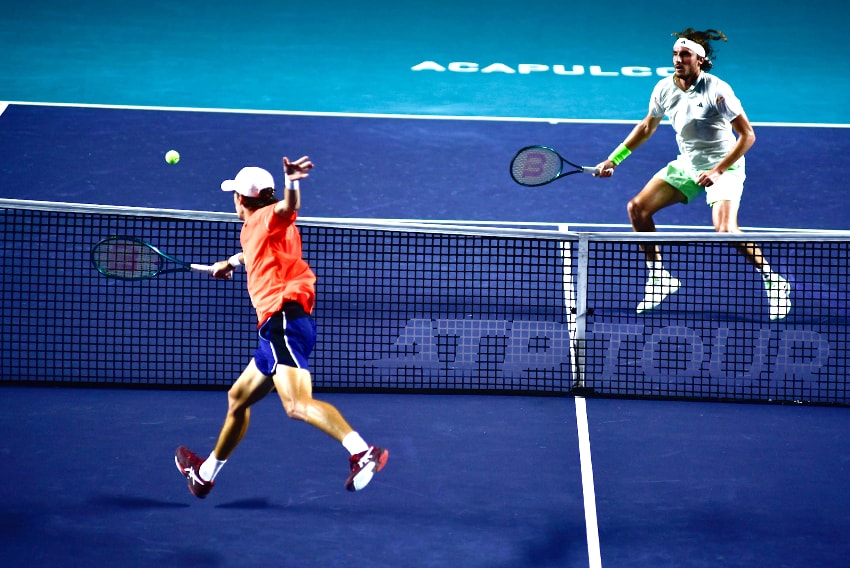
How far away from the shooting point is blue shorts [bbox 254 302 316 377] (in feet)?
23.3

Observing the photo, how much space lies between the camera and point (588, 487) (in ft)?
25.1

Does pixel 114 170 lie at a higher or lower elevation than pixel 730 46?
lower

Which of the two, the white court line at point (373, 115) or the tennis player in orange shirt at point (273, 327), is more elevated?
the white court line at point (373, 115)

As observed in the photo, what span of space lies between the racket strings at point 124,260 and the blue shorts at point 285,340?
1.21m

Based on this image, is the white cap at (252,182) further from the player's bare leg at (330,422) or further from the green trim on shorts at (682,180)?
the green trim on shorts at (682,180)

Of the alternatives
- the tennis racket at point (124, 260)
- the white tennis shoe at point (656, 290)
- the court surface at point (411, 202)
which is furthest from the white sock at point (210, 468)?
the white tennis shoe at point (656, 290)

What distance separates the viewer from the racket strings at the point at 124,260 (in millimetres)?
8102

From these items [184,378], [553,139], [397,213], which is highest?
[553,139]

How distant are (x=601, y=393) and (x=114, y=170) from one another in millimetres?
6365

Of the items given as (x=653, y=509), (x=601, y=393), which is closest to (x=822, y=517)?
(x=653, y=509)

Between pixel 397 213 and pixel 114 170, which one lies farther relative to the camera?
pixel 114 170

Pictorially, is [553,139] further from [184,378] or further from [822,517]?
[822,517]

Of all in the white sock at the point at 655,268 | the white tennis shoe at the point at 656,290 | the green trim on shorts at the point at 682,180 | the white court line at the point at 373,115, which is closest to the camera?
the white sock at the point at 655,268

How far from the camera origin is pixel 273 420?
867 cm
